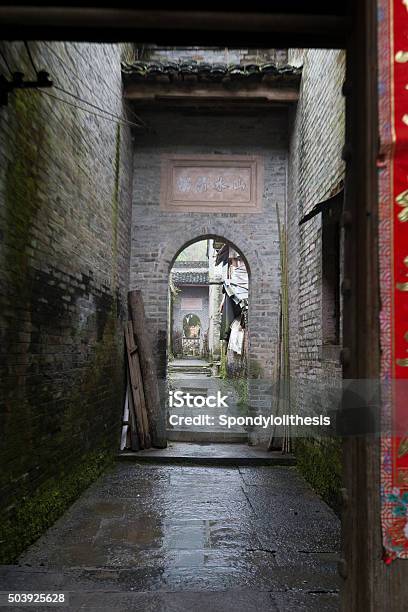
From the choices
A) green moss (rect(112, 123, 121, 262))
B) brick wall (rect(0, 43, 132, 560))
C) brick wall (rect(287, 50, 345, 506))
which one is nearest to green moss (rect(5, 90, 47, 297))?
brick wall (rect(0, 43, 132, 560))

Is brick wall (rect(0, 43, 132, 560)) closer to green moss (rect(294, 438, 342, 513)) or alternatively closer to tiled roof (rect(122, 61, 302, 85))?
tiled roof (rect(122, 61, 302, 85))

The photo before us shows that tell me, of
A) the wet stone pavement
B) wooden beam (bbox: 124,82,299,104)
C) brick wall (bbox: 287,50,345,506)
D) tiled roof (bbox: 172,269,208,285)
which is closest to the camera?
the wet stone pavement

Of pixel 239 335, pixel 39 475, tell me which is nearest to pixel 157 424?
pixel 39 475

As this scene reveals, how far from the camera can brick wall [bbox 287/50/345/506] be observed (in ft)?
16.3

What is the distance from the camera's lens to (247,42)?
83.7 inches

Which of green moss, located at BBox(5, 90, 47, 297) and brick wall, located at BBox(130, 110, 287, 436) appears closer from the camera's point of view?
green moss, located at BBox(5, 90, 47, 297)

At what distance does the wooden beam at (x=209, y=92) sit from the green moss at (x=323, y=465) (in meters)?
4.65

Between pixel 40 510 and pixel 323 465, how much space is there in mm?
2844

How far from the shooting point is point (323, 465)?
512 centimetres

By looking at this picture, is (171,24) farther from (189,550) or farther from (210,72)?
(210,72)

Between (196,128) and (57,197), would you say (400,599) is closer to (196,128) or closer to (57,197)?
(57,197)

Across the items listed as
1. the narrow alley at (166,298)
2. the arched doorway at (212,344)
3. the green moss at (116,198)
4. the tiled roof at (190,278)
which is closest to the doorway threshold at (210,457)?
the narrow alley at (166,298)

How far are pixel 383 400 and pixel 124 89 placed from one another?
6.39m

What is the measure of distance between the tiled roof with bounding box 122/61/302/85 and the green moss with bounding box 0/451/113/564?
502 centimetres
